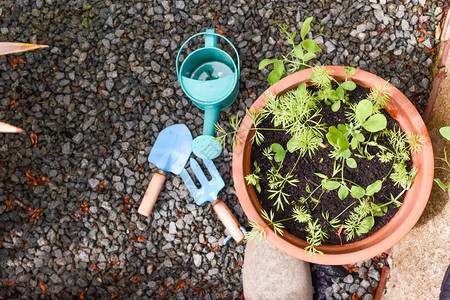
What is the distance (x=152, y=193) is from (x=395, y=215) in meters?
0.93

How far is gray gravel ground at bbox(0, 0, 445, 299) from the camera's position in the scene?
1.63 m

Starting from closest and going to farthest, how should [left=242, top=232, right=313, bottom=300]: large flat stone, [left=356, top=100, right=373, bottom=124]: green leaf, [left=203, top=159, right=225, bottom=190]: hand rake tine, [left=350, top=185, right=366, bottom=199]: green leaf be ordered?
[left=356, top=100, right=373, bottom=124]: green leaf, [left=350, top=185, right=366, bottom=199]: green leaf, [left=242, top=232, right=313, bottom=300]: large flat stone, [left=203, top=159, right=225, bottom=190]: hand rake tine

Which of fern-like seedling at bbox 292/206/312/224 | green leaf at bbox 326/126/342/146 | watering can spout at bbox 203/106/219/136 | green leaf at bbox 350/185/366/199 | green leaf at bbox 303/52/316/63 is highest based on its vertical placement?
green leaf at bbox 303/52/316/63

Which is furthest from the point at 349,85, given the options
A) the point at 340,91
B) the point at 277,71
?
the point at 277,71

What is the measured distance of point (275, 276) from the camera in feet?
4.88

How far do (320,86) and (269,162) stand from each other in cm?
32

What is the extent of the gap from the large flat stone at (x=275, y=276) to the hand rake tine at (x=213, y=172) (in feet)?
0.92

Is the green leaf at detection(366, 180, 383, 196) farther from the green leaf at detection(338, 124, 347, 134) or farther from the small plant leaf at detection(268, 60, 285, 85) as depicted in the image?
the small plant leaf at detection(268, 60, 285, 85)

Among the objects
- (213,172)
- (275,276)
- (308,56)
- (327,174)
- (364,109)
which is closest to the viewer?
(364,109)

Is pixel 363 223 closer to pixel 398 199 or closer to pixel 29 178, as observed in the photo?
pixel 398 199

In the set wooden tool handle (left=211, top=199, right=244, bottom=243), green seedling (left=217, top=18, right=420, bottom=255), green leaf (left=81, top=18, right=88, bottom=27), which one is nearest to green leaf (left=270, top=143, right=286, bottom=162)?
green seedling (left=217, top=18, right=420, bottom=255)

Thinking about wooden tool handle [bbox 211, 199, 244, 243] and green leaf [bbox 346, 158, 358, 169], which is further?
wooden tool handle [bbox 211, 199, 244, 243]

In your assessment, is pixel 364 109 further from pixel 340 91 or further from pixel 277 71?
pixel 277 71

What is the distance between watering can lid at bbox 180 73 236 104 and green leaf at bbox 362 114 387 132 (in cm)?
56
